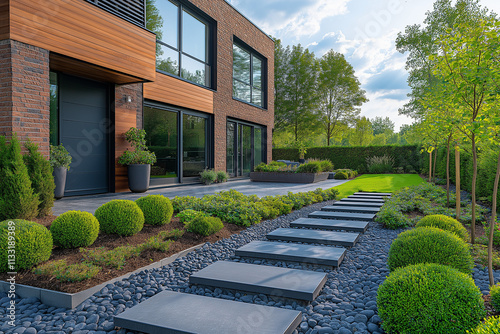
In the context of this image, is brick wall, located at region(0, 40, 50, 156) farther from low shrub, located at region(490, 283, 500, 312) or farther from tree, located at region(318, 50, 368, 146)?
tree, located at region(318, 50, 368, 146)

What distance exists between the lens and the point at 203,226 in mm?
4082

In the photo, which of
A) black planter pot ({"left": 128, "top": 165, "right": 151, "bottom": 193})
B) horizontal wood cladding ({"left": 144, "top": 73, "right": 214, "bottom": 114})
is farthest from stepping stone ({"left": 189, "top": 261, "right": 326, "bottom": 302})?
horizontal wood cladding ({"left": 144, "top": 73, "right": 214, "bottom": 114})

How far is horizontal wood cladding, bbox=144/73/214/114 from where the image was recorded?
9109 mm

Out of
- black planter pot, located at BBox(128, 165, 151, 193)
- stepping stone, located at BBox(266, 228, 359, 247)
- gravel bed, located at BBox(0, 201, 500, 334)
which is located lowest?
gravel bed, located at BBox(0, 201, 500, 334)

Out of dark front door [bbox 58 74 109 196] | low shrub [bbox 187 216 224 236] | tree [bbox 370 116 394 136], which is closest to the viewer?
low shrub [bbox 187 216 224 236]

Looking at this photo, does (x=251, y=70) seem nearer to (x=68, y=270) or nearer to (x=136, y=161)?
(x=136, y=161)

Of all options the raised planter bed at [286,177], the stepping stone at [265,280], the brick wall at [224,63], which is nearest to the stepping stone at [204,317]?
the stepping stone at [265,280]

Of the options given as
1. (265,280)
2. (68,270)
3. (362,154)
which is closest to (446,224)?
(265,280)

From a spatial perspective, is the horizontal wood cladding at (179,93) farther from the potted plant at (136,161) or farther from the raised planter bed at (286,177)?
the raised planter bed at (286,177)

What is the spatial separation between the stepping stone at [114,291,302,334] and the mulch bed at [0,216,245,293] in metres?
0.67

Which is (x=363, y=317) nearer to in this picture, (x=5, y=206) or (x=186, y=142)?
(x=5, y=206)

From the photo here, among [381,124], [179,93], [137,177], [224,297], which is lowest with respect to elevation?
[224,297]

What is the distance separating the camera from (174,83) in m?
9.80

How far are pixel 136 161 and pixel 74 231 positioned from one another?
16.4ft
